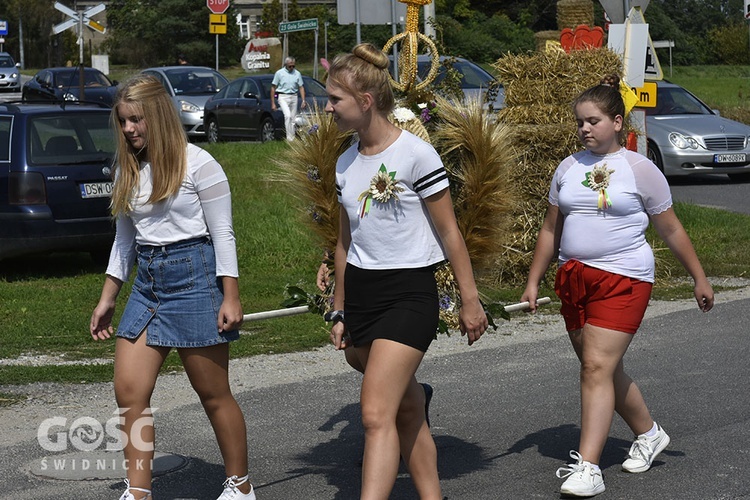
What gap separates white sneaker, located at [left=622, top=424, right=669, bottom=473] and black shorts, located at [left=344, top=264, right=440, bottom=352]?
1.59 meters

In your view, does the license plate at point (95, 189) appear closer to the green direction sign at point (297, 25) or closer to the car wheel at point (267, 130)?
the car wheel at point (267, 130)

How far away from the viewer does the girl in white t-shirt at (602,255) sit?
5305mm

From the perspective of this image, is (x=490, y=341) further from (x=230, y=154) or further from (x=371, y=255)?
(x=230, y=154)

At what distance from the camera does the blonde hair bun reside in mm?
4590

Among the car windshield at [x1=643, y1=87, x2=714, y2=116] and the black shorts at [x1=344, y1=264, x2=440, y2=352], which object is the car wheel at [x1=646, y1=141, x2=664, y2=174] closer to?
the car windshield at [x1=643, y1=87, x2=714, y2=116]

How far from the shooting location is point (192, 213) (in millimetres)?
4777

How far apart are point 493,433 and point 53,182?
6479 millimetres

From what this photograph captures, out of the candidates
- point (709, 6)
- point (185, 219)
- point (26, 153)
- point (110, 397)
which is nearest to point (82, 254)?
point (26, 153)

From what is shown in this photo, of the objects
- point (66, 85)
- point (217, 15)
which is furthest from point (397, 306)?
point (217, 15)

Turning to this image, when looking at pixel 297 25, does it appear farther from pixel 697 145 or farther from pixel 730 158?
pixel 730 158

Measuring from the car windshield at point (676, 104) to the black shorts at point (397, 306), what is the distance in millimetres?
16736

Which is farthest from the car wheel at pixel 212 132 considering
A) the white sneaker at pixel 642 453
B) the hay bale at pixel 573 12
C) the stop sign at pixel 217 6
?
the white sneaker at pixel 642 453

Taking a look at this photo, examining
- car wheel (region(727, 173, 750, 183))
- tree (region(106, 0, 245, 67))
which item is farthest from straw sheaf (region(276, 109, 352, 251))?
tree (region(106, 0, 245, 67))

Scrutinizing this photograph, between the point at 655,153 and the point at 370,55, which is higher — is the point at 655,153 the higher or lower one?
the lower one
